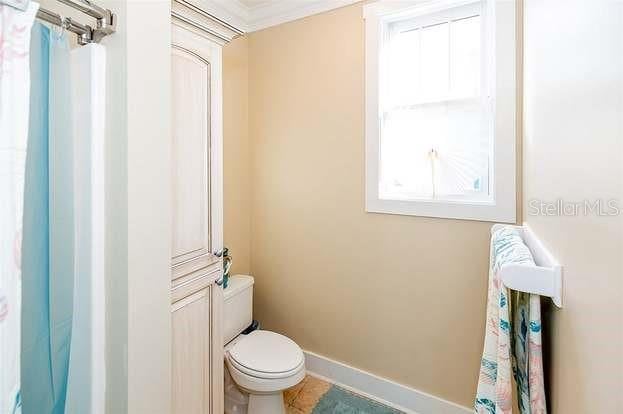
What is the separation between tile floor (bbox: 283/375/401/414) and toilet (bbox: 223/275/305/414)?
0.24 meters

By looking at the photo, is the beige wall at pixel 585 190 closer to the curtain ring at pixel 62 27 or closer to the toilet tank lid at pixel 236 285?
the curtain ring at pixel 62 27

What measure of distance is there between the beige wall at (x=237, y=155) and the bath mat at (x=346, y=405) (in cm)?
107

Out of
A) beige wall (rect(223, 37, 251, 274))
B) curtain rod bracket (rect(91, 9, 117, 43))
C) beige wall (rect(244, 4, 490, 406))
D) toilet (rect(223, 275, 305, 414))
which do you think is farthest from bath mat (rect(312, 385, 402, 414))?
curtain rod bracket (rect(91, 9, 117, 43))

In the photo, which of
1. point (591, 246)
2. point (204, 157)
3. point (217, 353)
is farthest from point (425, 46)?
point (217, 353)

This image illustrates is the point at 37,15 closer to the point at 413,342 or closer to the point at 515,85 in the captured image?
the point at 515,85

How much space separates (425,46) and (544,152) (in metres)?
1.20

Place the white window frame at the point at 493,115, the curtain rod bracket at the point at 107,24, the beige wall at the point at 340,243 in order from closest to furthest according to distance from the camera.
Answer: the curtain rod bracket at the point at 107,24
the white window frame at the point at 493,115
the beige wall at the point at 340,243

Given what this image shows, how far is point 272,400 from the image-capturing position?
65.4 inches

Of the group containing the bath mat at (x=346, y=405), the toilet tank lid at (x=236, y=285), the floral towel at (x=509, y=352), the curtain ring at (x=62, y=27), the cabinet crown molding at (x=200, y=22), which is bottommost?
the bath mat at (x=346, y=405)

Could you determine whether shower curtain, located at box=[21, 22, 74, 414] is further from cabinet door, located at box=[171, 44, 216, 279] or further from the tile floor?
the tile floor

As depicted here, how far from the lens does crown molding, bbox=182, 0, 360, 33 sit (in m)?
2.04

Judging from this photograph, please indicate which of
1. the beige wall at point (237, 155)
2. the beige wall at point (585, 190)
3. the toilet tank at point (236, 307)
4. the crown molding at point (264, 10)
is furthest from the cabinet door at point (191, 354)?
the crown molding at point (264, 10)

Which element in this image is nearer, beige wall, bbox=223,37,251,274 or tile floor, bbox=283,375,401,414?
tile floor, bbox=283,375,401,414

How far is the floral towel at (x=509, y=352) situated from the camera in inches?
28.9
